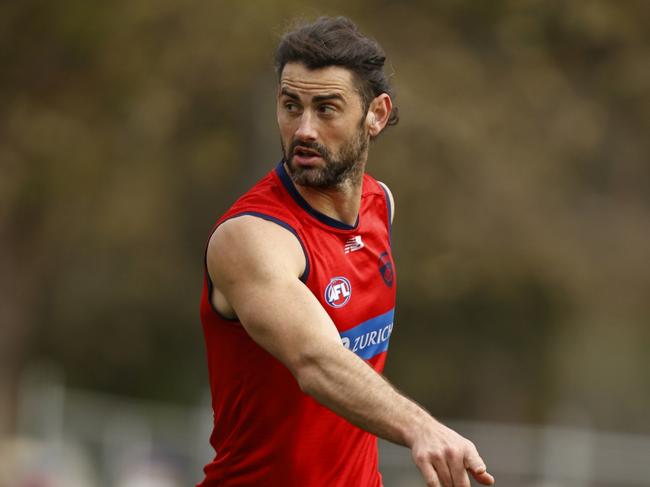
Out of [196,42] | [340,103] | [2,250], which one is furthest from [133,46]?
[340,103]

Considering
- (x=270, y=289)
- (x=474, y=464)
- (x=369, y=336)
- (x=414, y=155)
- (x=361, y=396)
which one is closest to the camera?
(x=474, y=464)

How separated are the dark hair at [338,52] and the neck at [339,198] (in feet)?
1.07

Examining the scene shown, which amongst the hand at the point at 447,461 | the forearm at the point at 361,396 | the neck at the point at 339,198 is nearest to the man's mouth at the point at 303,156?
the neck at the point at 339,198

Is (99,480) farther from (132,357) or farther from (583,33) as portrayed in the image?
(132,357)

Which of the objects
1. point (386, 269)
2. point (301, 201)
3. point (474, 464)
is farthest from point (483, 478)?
point (386, 269)

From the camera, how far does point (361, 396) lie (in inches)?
180

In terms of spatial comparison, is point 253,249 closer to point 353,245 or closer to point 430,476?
point 353,245

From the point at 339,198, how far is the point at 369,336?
56cm

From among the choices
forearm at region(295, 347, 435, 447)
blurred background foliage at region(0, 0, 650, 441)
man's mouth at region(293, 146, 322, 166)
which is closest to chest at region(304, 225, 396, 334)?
man's mouth at region(293, 146, 322, 166)

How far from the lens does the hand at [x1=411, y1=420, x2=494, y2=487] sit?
4.25m

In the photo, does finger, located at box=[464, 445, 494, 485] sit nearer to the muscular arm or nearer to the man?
the muscular arm

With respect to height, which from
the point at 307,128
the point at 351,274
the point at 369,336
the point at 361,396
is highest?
the point at 307,128

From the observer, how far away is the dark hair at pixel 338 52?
551 cm

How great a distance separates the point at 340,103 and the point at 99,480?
14379mm
